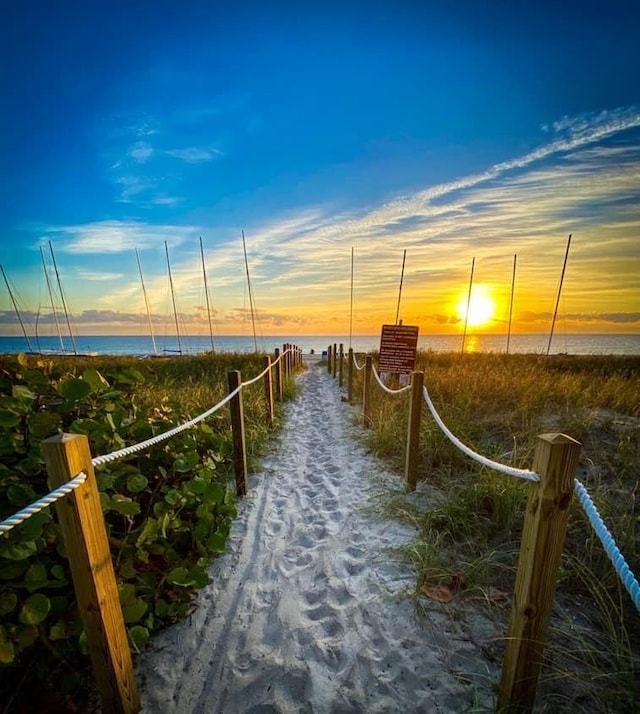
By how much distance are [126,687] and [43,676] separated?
45 centimetres

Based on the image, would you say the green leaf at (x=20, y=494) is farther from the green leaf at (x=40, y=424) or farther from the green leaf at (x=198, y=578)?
the green leaf at (x=198, y=578)

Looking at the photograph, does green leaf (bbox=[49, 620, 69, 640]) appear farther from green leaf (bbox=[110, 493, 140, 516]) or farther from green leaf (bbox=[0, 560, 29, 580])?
green leaf (bbox=[110, 493, 140, 516])

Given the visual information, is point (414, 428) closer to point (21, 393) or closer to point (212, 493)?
point (212, 493)

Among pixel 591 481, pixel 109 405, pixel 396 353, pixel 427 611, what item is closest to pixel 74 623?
pixel 109 405

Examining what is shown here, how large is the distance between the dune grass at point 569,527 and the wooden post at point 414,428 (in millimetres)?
266

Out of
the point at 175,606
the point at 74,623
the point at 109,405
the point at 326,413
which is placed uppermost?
the point at 109,405

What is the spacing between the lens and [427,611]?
2232mm

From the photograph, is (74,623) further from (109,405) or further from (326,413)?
(326,413)

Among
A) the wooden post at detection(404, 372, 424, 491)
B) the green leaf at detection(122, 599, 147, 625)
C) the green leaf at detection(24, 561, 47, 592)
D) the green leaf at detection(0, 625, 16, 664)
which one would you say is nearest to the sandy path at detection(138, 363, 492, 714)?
the green leaf at detection(122, 599, 147, 625)

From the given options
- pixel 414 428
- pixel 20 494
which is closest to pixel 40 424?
pixel 20 494

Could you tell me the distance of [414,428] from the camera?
148 inches

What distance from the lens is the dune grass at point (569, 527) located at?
1.76m

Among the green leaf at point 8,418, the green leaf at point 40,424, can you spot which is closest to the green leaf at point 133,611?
the green leaf at point 40,424

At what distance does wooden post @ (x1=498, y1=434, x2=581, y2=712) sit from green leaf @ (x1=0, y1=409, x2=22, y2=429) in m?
2.46
